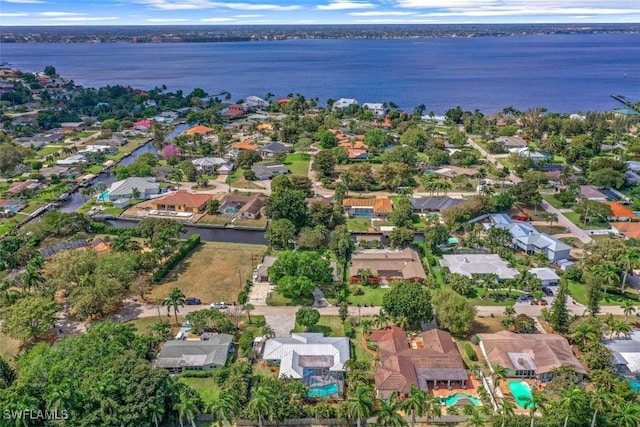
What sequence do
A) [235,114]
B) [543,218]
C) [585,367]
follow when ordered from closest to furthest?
[585,367], [543,218], [235,114]

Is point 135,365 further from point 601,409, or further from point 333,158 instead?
point 333,158

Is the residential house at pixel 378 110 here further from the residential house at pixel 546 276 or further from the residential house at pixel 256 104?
the residential house at pixel 546 276

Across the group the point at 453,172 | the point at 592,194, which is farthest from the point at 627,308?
the point at 453,172

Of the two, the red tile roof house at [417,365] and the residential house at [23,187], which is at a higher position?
the residential house at [23,187]

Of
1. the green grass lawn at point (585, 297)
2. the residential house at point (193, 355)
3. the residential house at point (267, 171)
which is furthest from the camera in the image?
the residential house at point (267, 171)

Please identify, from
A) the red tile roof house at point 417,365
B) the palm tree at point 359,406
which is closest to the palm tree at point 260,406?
the palm tree at point 359,406

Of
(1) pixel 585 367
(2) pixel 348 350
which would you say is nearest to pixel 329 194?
(2) pixel 348 350
